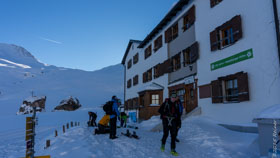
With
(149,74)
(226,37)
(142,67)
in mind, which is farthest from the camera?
(142,67)

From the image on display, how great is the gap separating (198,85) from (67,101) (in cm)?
3677

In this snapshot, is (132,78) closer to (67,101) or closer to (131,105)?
(131,105)

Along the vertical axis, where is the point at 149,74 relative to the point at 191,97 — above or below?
above

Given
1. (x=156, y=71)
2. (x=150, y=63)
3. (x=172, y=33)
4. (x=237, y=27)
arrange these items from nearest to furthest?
(x=237, y=27), (x=172, y=33), (x=156, y=71), (x=150, y=63)

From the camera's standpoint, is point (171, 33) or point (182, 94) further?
point (171, 33)

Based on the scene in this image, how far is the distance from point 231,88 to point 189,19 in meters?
6.37

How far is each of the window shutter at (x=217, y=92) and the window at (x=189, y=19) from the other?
5.15m

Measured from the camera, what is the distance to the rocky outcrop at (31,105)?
139 ft

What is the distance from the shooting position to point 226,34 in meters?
11.5

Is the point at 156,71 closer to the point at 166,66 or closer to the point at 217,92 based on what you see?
the point at 166,66

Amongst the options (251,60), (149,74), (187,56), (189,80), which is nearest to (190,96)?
(189,80)

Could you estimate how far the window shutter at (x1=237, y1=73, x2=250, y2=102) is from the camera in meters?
9.41

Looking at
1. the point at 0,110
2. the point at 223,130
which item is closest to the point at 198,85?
the point at 223,130

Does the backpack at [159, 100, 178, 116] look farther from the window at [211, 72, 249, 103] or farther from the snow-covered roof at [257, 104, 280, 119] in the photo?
the window at [211, 72, 249, 103]
